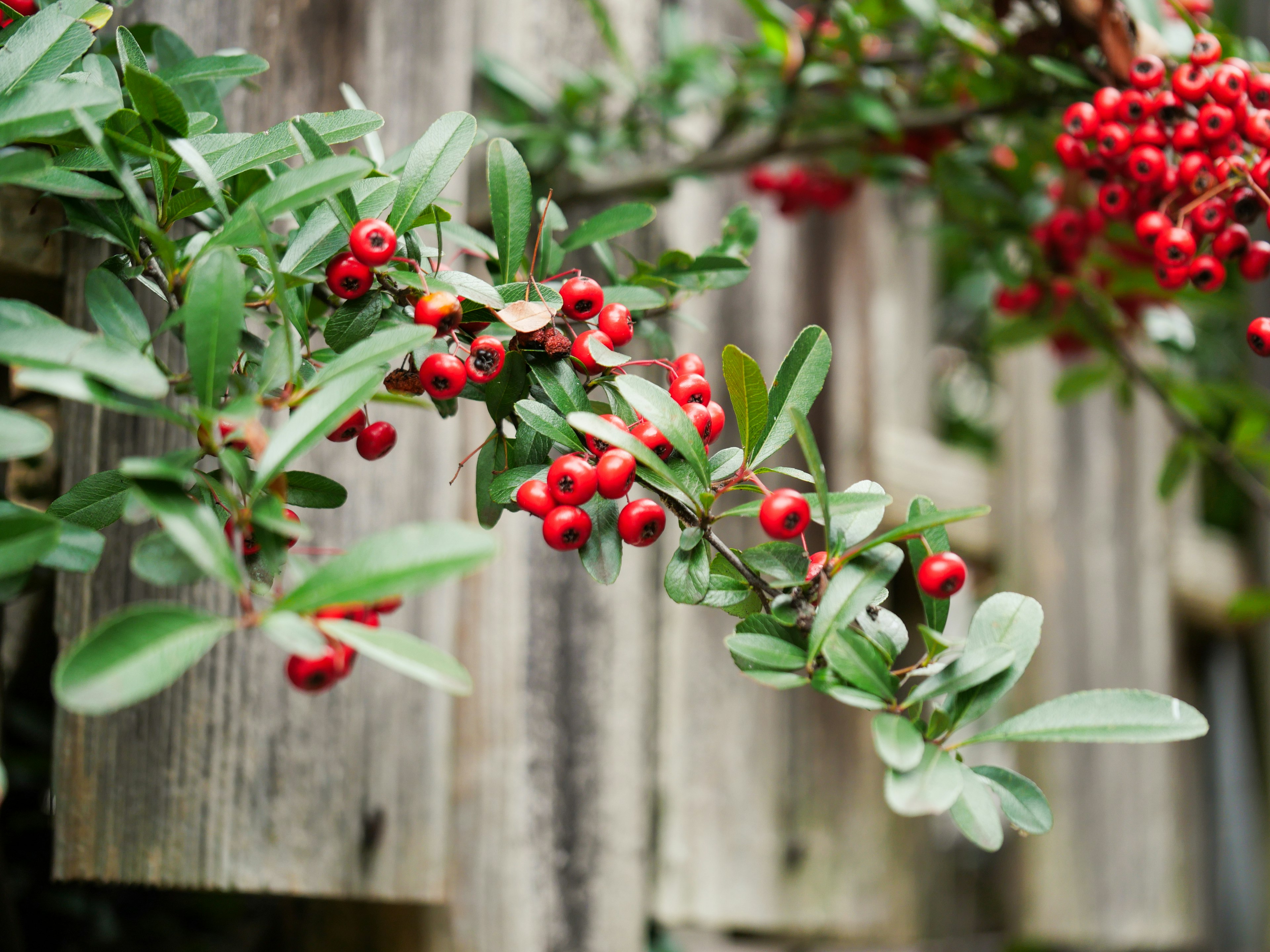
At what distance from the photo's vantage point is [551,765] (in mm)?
1423

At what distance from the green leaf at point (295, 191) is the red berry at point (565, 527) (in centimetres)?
25

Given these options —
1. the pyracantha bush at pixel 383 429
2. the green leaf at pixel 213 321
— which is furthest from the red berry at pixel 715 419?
the green leaf at pixel 213 321

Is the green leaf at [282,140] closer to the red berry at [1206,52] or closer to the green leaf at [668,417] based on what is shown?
the green leaf at [668,417]

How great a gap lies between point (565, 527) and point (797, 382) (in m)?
0.19

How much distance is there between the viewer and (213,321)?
23.2 inches

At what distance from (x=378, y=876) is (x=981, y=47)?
50.7 inches

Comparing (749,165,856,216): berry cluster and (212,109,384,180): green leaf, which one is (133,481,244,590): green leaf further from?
(749,165,856,216): berry cluster

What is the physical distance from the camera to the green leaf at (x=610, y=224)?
87 centimetres

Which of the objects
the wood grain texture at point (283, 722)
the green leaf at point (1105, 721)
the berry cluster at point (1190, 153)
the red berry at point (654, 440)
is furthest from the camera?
the wood grain texture at point (283, 722)

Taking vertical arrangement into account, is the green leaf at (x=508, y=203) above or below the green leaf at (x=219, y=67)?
below

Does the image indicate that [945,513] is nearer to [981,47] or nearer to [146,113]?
[146,113]

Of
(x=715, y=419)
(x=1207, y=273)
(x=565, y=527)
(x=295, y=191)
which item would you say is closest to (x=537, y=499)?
(x=565, y=527)

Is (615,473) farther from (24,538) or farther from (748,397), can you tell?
(24,538)

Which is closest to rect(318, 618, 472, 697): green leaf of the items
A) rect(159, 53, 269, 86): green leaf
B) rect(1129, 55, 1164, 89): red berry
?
rect(159, 53, 269, 86): green leaf
